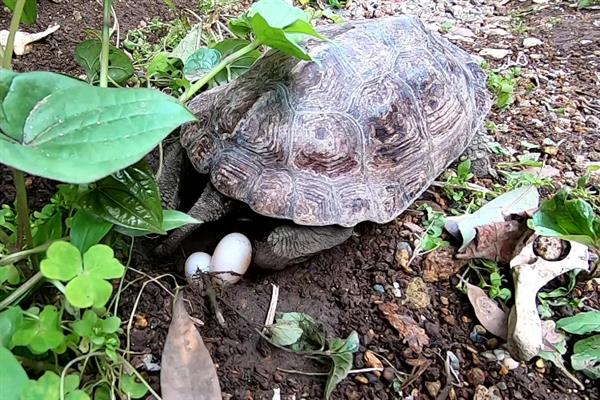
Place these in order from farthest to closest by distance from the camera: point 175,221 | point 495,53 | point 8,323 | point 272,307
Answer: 1. point 495,53
2. point 272,307
3. point 175,221
4. point 8,323

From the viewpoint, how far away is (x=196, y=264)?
1372 millimetres

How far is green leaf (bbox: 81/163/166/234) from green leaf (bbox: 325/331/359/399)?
0.41m

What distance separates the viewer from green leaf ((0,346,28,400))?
0.78 meters

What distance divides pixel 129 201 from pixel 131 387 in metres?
→ 0.32

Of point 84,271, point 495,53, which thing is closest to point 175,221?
point 84,271

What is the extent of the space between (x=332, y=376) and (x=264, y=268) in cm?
33

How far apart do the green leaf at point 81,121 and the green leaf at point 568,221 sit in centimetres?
81

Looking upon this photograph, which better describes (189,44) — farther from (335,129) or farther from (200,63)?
(335,129)

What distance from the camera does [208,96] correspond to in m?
1.62

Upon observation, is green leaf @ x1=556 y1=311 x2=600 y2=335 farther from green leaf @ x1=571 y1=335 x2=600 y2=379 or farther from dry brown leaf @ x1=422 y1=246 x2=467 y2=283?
dry brown leaf @ x1=422 y1=246 x2=467 y2=283

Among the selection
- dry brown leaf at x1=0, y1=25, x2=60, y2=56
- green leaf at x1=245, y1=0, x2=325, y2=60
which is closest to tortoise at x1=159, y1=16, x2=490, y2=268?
green leaf at x1=245, y1=0, x2=325, y2=60

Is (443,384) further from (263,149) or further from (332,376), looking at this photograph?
(263,149)

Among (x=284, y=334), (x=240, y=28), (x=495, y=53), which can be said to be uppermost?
(x=240, y=28)

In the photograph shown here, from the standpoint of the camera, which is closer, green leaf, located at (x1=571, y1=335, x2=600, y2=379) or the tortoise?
green leaf, located at (x1=571, y1=335, x2=600, y2=379)
